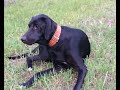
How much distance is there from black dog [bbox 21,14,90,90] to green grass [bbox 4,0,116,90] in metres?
0.11

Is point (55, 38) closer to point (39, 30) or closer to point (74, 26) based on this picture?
point (39, 30)

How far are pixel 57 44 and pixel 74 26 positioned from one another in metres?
1.86

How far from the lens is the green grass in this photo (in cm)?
396

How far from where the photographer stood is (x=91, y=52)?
4.74 meters

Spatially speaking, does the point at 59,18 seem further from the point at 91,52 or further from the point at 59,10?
the point at 91,52

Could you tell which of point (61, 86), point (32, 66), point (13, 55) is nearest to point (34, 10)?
point (13, 55)

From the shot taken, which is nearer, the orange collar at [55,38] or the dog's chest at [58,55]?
the orange collar at [55,38]

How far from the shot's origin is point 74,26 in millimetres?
5922

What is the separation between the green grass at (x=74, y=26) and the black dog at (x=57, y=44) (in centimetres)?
11

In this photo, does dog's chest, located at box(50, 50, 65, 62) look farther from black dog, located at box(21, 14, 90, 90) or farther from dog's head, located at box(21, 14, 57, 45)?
dog's head, located at box(21, 14, 57, 45)

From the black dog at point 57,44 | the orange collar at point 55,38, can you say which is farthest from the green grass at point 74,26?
the orange collar at point 55,38

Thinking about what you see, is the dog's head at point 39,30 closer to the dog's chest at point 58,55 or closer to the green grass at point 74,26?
the dog's chest at point 58,55

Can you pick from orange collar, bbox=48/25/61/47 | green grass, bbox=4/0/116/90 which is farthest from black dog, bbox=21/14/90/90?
green grass, bbox=4/0/116/90

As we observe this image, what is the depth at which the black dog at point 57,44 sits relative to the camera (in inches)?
156
